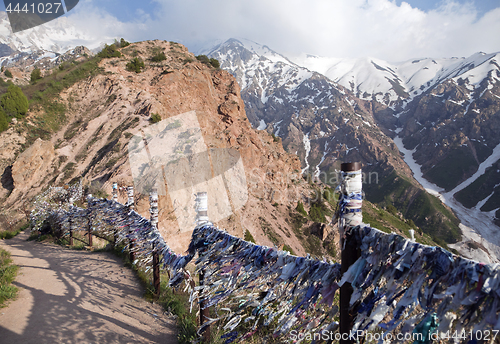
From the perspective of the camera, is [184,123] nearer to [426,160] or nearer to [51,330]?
[51,330]

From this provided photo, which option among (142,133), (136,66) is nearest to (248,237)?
(142,133)

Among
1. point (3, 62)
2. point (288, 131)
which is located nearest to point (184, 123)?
point (3, 62)

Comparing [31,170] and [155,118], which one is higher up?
[155,118]

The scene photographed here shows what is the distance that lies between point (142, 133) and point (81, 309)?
59.6ft

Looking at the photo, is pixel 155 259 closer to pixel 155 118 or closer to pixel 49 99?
pixel 155 118

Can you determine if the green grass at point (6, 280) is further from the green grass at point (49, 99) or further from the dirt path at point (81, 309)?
the green grass at point (49, 99)

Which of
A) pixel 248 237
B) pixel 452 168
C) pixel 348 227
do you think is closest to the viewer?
pixel 348 227

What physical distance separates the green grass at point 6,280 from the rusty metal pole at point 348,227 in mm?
6636

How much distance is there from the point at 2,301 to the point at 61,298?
1.01m

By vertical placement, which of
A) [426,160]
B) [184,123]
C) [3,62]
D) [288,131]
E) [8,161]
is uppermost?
[3,62]

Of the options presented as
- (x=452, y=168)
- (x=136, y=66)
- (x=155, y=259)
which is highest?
(x=136, y=66)

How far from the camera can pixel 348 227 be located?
1949 mm

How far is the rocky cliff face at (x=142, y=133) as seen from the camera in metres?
18.6

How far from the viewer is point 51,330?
4223 millimetres
